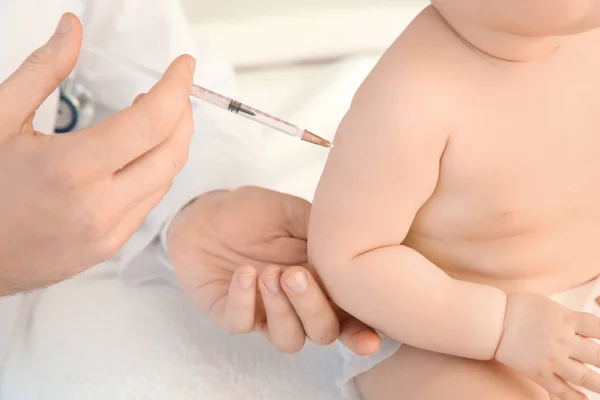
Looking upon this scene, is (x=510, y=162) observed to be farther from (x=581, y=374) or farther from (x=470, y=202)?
(x=581, y=374)

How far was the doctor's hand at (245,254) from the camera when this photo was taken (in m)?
0.52

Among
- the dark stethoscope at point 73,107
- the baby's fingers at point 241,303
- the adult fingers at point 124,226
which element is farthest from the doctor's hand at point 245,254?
the dark stethoscope at point 73,107

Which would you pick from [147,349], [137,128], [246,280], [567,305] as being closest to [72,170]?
[137,128]

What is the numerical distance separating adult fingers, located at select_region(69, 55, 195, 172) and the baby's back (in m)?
0.14

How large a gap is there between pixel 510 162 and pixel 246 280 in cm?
20

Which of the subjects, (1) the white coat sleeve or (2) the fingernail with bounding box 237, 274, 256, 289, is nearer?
(2) the fingernail with bounding box 237, 274, 256, 289

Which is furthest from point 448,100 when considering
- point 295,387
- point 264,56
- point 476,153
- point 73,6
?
point 264,56

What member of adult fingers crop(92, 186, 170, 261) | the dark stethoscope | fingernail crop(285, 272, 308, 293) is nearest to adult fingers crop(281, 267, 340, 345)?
fingernail crop(285, 272, 308, 293)

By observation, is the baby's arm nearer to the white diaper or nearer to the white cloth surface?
the white diaper

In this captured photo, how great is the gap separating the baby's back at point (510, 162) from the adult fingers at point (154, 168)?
15 centimetres

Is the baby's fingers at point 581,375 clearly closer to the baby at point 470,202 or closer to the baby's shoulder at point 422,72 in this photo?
the baby at point 470,202

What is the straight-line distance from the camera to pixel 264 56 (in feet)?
3.35

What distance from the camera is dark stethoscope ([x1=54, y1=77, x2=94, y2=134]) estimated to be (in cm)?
75

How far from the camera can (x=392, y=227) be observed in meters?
0.45
